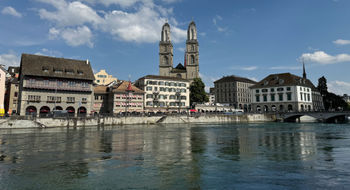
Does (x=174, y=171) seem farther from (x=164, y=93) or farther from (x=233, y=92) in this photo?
(x=233, y=92)

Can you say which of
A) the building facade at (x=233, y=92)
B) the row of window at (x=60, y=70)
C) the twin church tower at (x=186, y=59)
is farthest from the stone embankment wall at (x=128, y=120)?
the building facade at (x=233, y=92)

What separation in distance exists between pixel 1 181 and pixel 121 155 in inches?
296

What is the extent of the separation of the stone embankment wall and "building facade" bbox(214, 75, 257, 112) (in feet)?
150

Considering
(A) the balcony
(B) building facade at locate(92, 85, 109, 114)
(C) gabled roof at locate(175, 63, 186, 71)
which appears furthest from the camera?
(C) gabled roof at locate(175, 63, 186, 71)

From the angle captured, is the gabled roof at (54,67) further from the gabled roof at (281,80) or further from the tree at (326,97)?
the tree at (326,97)

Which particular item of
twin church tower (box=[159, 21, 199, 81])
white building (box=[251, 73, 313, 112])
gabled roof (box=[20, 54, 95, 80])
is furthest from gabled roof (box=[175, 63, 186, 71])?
gabled roof (box=[20, 54, 95, 80])

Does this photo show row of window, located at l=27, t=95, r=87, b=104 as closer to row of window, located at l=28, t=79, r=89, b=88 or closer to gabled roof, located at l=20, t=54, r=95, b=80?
row of window, located at l=28, t=79, r=89, b=88

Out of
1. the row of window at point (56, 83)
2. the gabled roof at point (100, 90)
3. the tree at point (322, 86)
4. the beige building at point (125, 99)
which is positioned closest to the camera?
the row of window at point (56, 83)

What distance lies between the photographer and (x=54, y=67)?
191 ft

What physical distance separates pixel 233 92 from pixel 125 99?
2697 inches

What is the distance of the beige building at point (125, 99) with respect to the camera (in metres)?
69.8

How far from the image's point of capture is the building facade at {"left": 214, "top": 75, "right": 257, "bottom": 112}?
12344 cm

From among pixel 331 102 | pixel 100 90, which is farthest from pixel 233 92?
pixel 100 90

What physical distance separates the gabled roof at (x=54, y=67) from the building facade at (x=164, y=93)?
21181mm
